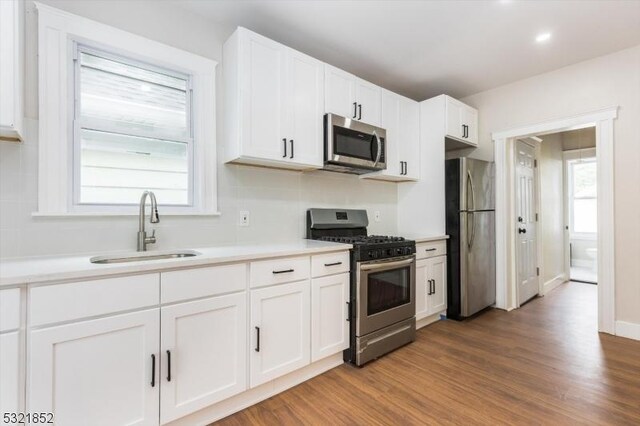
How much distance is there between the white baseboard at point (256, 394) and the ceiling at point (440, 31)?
2577 millimetres

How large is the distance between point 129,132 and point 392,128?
2408 mm

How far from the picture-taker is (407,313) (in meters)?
2.69

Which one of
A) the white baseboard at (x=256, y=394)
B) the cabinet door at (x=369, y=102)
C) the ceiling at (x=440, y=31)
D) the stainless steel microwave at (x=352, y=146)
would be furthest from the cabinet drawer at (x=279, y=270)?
the ceiling at (x=440, y=31)

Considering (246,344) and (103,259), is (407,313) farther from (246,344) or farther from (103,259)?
(103,259)

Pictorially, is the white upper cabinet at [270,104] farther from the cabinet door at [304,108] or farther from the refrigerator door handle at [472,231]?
the refrigerator door handle at [472,231]

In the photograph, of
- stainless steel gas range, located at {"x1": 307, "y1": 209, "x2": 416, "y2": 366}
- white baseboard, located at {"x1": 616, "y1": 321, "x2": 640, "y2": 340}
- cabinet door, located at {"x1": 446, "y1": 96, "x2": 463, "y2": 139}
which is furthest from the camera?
cabinet door, located at {"x1": 446, "y1": 96, "x2": 463, "y2": 139}

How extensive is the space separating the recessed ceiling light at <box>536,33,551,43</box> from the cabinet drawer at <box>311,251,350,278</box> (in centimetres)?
247

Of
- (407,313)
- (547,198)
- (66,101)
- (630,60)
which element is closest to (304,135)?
(66,101)

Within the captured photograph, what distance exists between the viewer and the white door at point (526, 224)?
3820 mm

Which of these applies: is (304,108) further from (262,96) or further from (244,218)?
(244,218)

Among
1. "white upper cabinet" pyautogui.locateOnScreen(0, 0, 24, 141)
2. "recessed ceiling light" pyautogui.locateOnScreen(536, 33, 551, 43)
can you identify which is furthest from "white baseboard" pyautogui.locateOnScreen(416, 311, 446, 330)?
"white upper cabinet" pyautogui.locateOnScreen(0, 0, 24, 141)

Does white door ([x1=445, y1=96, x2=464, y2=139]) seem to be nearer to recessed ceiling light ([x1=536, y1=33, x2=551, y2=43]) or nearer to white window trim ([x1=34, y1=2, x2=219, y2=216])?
recessed ceiling light ([x1=536, y1=33, x2=551, y2=43])

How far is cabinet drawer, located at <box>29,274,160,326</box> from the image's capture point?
1233mm

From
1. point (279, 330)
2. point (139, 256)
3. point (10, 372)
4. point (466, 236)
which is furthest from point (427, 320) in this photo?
point (10, 372)
